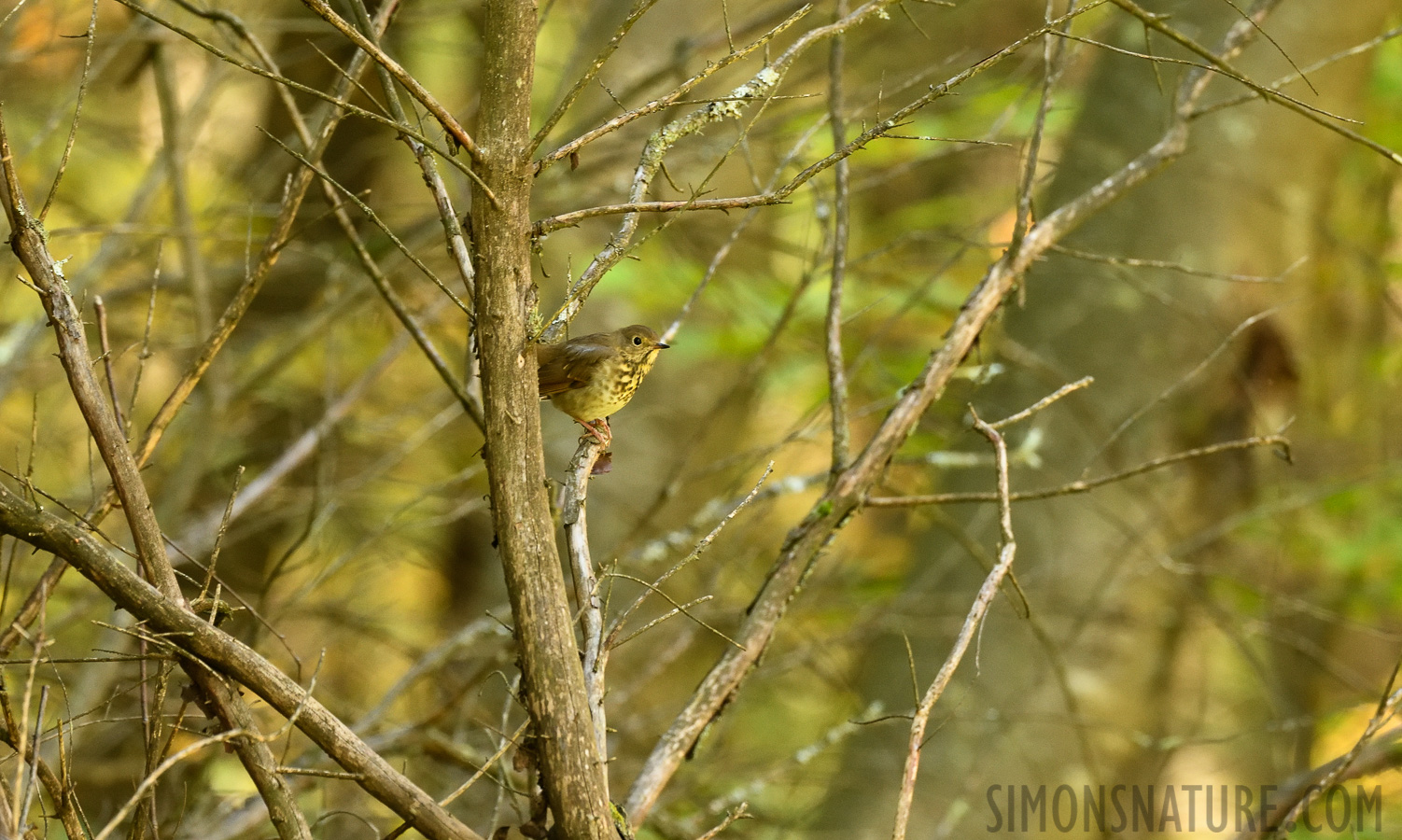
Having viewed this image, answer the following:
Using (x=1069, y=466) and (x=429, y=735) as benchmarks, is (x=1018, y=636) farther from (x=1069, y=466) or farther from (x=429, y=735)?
(x=429, y=735)

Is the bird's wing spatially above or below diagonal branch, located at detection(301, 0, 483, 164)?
above

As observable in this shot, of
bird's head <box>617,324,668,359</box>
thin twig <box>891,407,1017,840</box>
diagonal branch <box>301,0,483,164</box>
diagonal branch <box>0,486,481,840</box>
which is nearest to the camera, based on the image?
diagonal branch <box>301,0,483,164</box>

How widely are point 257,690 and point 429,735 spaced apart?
1801mm

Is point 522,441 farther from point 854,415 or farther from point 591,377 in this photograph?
point 591,377

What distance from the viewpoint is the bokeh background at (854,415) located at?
3943 mm

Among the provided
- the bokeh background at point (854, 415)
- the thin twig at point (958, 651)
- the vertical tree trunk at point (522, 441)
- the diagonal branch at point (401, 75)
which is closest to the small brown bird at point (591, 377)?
the bokeh background at point (854, 415)

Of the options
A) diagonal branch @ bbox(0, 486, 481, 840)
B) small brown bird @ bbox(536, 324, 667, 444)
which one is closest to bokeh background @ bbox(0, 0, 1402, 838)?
small brown bird @ bbox(536, 324, 667, 444)

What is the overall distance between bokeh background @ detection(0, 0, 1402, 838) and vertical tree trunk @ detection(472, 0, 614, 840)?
1.42m

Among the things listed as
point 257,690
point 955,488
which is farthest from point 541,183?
point 257,690

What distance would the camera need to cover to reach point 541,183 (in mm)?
5043

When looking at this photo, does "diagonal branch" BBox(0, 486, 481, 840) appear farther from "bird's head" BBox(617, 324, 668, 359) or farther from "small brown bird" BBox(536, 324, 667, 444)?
"bird's head" BBox(617, 324, 668, 359)

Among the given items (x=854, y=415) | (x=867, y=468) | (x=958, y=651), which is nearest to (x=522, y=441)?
(x=958, y=651)

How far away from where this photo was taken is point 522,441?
1.82 meters

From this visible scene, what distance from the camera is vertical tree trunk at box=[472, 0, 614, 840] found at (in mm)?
1775
